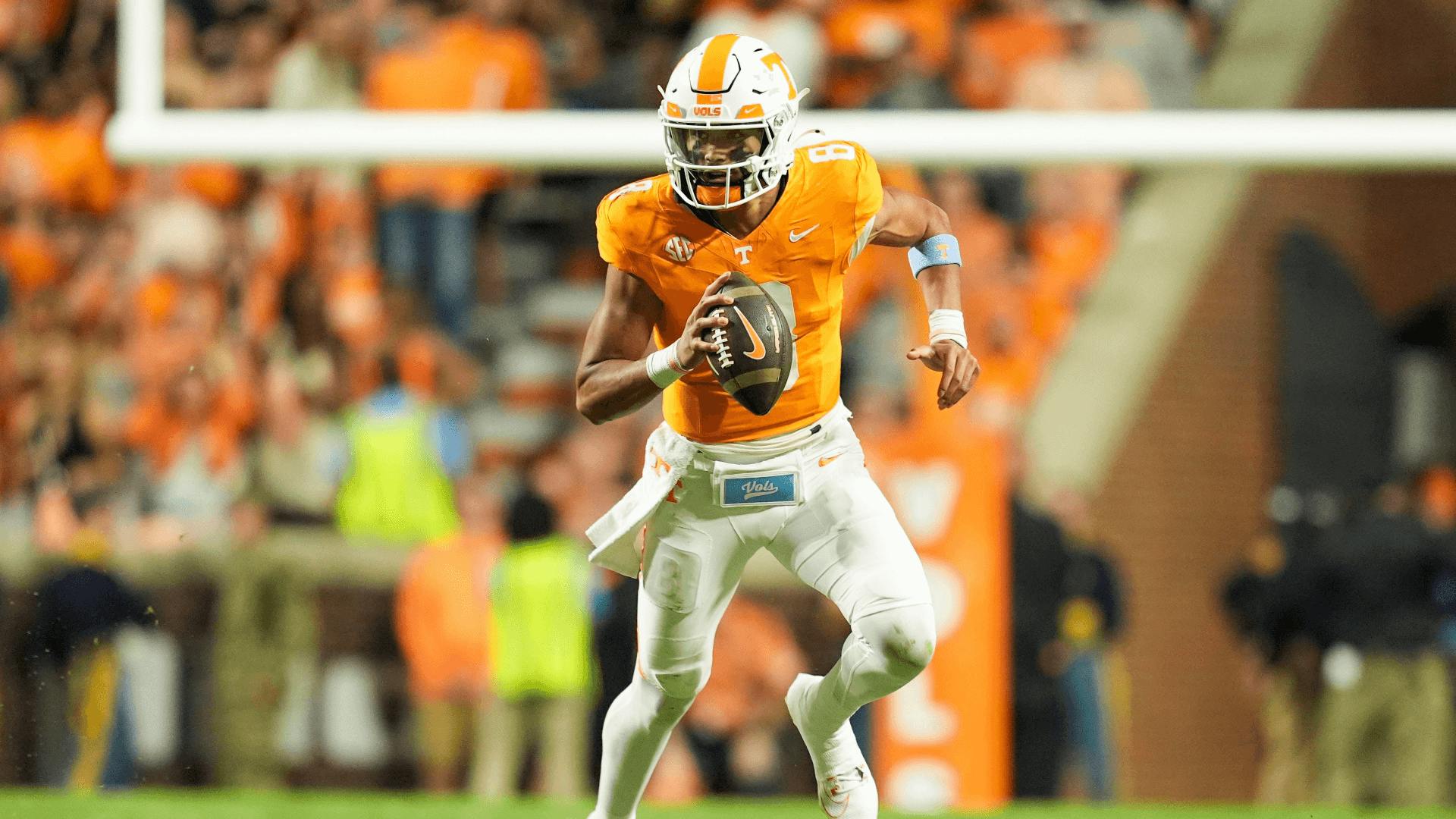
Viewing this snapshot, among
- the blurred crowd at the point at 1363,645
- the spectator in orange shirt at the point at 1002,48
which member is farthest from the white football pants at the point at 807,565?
the blurred crowd at the point at 1363,645

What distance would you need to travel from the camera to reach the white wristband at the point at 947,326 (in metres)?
5.23

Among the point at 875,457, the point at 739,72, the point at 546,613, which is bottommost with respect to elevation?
the point at 546,613

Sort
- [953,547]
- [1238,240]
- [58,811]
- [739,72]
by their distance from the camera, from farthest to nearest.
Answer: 1. [1238,240]
2. [953,547]
3. [58,811]
4. [739,72]

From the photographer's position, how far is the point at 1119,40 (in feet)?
35.9

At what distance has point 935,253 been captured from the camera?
5.43 m

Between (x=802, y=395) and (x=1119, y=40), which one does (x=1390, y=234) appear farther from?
(x=802, y=395)

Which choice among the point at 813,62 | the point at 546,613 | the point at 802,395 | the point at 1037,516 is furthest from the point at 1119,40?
the point at 802,395

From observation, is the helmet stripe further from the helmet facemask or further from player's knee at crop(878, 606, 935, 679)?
player's knee at crop(878, 606, 935, 679)

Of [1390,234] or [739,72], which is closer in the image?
[739,72]

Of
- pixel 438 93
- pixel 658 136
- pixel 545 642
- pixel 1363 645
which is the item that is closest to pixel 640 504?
pixel 658 136

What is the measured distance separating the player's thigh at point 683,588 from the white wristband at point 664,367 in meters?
0.54

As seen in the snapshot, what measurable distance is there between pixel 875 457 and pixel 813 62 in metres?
2.45

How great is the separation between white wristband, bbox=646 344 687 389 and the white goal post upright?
3.22 meters

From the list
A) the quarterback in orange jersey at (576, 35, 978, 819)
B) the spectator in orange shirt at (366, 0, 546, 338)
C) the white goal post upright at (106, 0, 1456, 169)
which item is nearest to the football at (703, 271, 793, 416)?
the quarterback in orange jersey at (576, 35, 978, 819)
